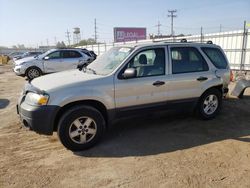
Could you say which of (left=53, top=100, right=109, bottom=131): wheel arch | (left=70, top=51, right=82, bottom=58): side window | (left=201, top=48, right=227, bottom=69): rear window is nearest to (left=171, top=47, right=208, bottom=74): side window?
(left=201, top=48, right=227, bottom=69): rear window

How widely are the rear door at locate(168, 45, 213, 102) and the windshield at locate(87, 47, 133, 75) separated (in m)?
0.97

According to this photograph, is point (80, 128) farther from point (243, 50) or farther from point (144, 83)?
point (243, 50)

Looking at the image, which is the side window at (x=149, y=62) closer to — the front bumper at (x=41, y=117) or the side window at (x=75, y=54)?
the front bumper at (x=41, y=117)

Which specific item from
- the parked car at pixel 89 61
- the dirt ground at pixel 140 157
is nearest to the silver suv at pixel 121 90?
the dirt ground at pixel 140 157

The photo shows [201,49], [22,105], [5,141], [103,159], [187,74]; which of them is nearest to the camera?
[103,159]

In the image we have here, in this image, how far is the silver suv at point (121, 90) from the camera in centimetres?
413

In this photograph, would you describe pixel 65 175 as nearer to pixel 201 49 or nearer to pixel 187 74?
pixel 187 74

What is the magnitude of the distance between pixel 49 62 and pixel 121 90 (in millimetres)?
10161

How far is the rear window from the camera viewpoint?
18.9ft

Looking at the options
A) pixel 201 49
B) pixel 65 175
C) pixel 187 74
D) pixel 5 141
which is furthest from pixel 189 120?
pixel 5 141

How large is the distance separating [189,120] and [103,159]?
8.79ft

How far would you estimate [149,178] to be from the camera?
3486 millimetres

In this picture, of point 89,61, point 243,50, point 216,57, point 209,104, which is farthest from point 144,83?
point 243,50

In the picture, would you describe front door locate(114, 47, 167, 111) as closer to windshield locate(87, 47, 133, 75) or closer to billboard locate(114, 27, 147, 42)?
windshield locate(87, 47, 133, 75)
